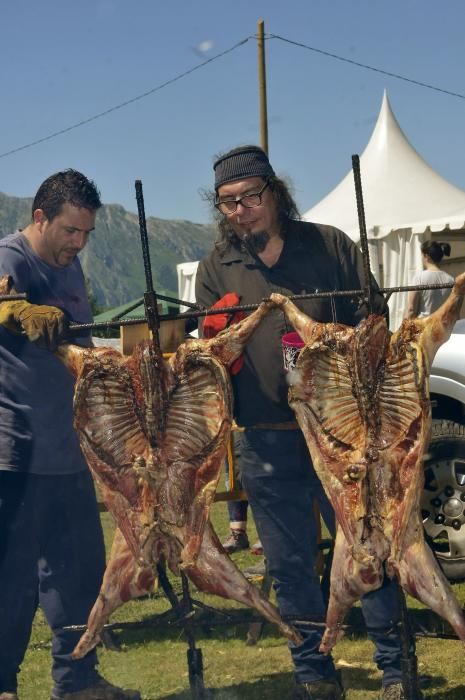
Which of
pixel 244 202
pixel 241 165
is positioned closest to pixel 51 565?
pixel 244 202

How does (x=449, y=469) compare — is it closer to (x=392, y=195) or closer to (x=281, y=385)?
(x=281, y=385)

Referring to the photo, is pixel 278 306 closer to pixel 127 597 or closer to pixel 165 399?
pixel 165 399

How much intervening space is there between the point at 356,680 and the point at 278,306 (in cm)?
243

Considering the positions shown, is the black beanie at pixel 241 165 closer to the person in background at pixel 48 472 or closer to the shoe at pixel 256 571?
the person in background at pixel 48 472

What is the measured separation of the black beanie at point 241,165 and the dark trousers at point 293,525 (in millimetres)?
1193

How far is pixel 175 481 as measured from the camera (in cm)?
410

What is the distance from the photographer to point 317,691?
454 cm

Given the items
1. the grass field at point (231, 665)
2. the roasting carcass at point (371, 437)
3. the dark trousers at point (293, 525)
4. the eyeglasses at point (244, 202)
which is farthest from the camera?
the grass field at point (231, 665)

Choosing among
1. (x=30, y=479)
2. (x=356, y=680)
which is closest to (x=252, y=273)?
(x=30, y=479)

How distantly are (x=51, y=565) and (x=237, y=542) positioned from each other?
3.49 meters

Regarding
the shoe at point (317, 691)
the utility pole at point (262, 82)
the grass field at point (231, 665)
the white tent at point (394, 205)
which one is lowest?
the grass field at point (231, 665)

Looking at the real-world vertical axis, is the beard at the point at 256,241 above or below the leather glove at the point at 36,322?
above

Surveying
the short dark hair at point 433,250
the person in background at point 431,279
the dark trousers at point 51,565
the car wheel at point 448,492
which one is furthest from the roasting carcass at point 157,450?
the short dark hair at point 433,250

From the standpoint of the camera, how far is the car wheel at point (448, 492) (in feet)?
19.6
